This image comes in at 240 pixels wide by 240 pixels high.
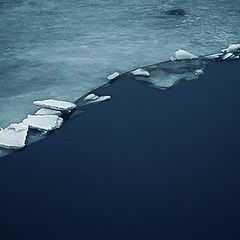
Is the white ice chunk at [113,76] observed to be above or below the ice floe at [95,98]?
above

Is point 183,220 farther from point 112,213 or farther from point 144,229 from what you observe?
point 112,213

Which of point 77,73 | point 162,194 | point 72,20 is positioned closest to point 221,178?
point 162,194

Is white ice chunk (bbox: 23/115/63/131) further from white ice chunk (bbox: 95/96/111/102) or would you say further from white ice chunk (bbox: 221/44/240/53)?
white ice chunk (bbox: 221/44/240/53)

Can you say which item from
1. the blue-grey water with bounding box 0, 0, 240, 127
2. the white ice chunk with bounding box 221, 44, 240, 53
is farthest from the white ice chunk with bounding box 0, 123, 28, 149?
the white ice chunk with bounding box 221, 44, 240, 53

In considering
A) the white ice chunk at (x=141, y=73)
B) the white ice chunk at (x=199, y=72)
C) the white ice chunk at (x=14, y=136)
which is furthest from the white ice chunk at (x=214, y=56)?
the white ice chunk at (x=14, y=136)

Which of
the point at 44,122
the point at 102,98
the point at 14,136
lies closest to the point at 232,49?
the point at 102,98

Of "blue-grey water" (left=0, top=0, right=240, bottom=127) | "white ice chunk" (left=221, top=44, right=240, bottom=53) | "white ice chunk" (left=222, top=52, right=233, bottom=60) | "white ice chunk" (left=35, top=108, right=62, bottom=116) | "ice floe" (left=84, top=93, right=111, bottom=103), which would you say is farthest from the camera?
"white ice chunk" (left=221, top=44, right=240, bottom=53)

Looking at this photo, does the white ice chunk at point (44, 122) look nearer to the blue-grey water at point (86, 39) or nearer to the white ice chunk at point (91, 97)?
the blue-grey water at point (86, 39)
